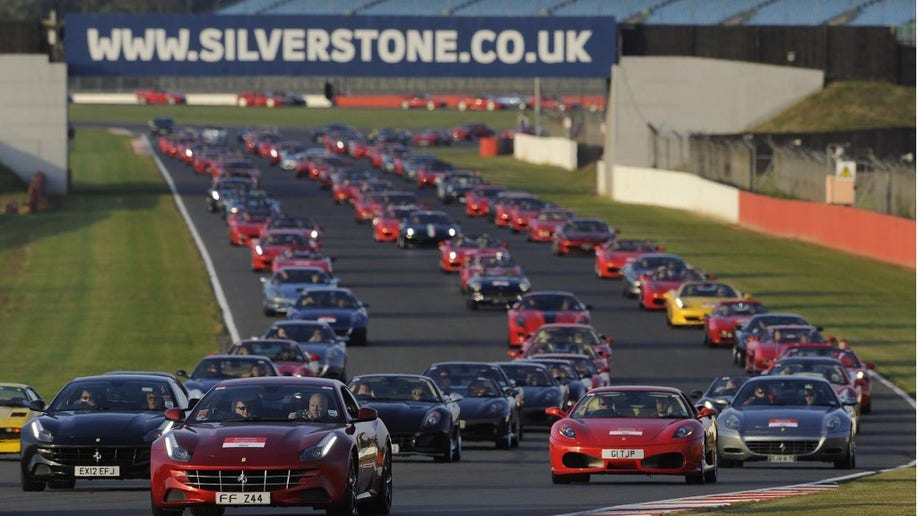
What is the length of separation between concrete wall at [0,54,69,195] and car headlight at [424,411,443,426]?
59.2m

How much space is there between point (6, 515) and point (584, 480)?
22.1 feet

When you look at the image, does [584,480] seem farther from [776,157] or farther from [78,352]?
[776,157]

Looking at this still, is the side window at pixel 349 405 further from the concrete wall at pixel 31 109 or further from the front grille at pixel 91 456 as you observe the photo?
the concrete wall at pixel 31 109

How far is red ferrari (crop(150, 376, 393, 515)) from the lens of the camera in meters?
16.3

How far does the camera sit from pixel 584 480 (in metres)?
22.4

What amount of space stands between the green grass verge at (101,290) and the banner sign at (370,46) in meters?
6.12

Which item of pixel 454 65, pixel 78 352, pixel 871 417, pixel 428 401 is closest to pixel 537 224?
pixel 454 65

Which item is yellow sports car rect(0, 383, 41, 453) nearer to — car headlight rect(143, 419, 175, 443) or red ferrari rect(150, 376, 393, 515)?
car headlight rect(143, 419, 175, 443)

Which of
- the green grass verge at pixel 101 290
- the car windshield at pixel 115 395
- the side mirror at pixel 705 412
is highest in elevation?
the car windshield at pixel 115 395

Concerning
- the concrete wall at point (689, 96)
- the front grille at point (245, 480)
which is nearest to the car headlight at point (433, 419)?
the front grille at point (245, 480)

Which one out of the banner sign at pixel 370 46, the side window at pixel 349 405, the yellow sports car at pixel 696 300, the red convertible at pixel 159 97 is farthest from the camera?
the red convertible at pixel 159 97

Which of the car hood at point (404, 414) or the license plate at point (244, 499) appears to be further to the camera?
the car hood at point (404, 414)

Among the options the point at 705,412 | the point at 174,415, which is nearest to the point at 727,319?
the point at 705,412

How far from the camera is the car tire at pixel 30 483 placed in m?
20.5
